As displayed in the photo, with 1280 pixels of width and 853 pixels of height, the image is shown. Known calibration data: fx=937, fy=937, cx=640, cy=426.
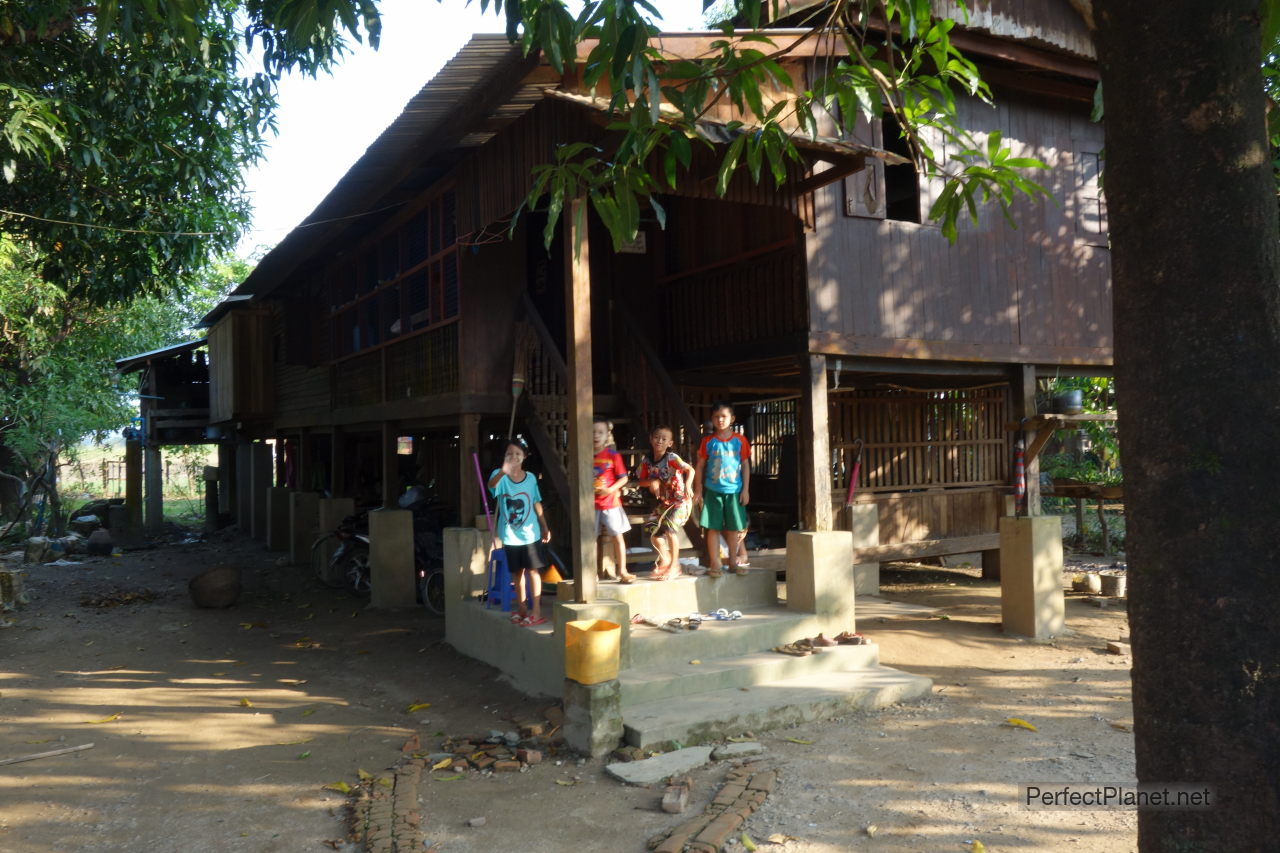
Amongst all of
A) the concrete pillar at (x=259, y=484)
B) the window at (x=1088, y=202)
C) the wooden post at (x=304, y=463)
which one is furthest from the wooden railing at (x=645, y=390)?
the concrete pillar at (x=259, y=484)

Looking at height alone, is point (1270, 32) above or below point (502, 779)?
above

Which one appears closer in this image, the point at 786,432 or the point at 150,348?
the point at 786,432

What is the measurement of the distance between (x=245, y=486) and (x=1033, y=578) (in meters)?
19.3

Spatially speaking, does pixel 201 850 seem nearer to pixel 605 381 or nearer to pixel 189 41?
pixel 189 41

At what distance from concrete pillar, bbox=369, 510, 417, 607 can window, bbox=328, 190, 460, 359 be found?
86.5 inches

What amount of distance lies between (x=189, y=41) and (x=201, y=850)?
3781 millimetres

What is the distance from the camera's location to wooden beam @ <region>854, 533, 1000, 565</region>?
10868 millimetres

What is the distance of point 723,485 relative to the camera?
7953 mm

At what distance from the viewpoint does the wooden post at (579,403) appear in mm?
6746

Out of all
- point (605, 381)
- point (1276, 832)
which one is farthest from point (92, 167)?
point (1276, 832)

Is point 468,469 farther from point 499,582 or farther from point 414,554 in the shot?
point 414,554

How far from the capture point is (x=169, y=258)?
33.7 ft

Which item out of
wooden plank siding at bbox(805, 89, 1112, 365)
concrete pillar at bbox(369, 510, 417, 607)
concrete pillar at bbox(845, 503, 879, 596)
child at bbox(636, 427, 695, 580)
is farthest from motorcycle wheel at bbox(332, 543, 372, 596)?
wooden plank siding at bbox(805, 89, 1112, 365)

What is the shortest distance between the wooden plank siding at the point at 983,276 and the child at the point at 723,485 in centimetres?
117
